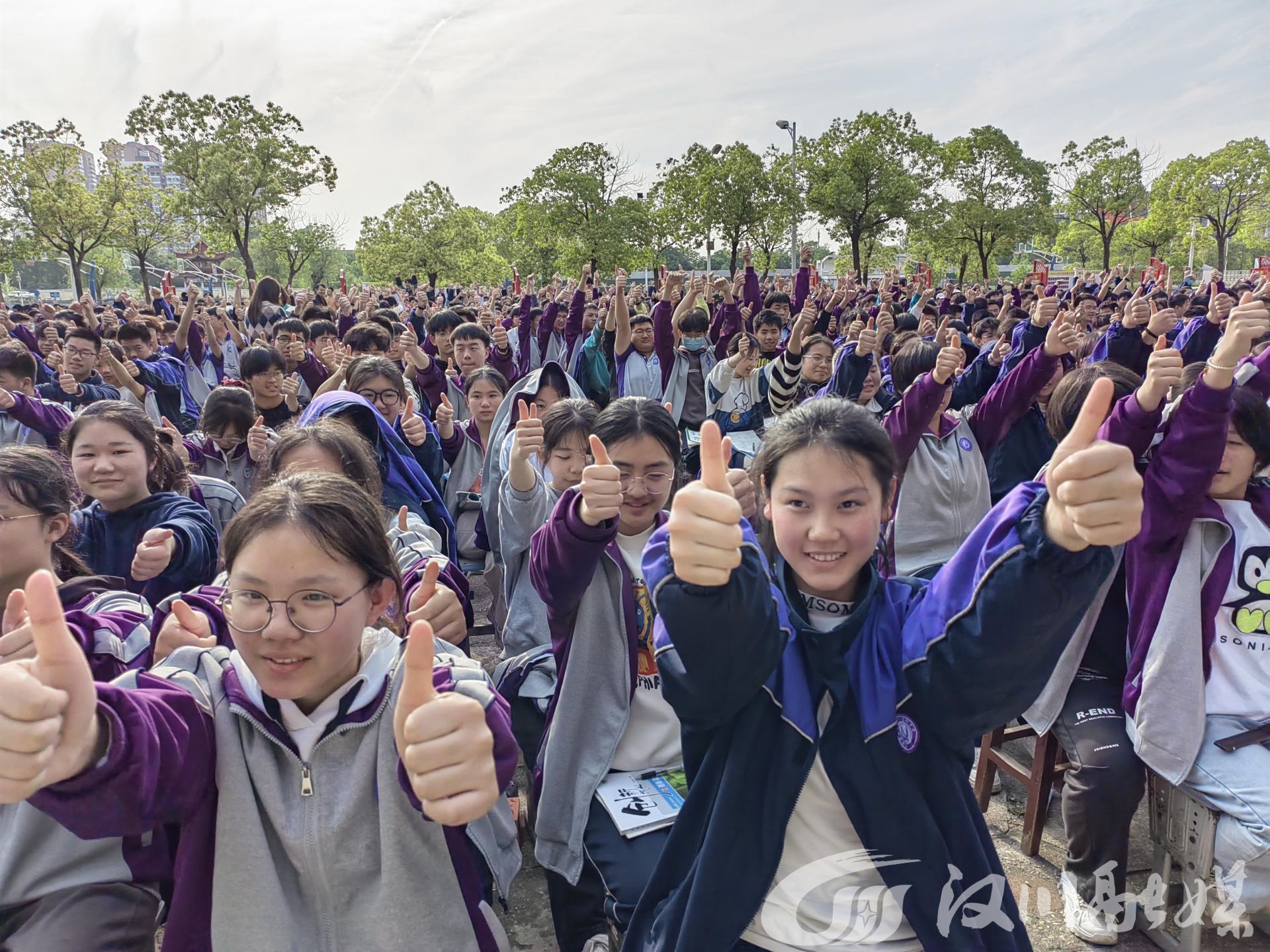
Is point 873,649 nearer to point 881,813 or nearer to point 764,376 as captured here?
point 881,813

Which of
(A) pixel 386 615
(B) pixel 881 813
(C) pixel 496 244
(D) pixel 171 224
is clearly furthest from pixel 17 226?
(B) pixel 881 813

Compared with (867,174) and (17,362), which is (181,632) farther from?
(867,174)

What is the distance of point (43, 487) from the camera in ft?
6.84

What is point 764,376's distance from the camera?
5719 mm

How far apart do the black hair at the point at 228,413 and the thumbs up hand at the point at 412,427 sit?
89cm

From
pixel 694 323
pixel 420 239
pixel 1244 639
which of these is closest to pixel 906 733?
pixel 1244 639

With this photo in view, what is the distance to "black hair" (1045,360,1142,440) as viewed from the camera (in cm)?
287

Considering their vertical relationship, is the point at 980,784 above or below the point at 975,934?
below

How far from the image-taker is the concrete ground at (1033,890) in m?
2.29

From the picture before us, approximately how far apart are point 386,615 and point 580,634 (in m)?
0.54

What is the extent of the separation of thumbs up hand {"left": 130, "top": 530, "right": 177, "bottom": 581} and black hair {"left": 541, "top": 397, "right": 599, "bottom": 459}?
123 centimetres

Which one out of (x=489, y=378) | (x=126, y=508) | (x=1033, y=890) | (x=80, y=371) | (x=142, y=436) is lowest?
(x=1033, y=890)

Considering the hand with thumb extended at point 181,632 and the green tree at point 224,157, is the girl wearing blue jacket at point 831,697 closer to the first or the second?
the hand with thumb extended at point 181,632

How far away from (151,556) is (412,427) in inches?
55.8
